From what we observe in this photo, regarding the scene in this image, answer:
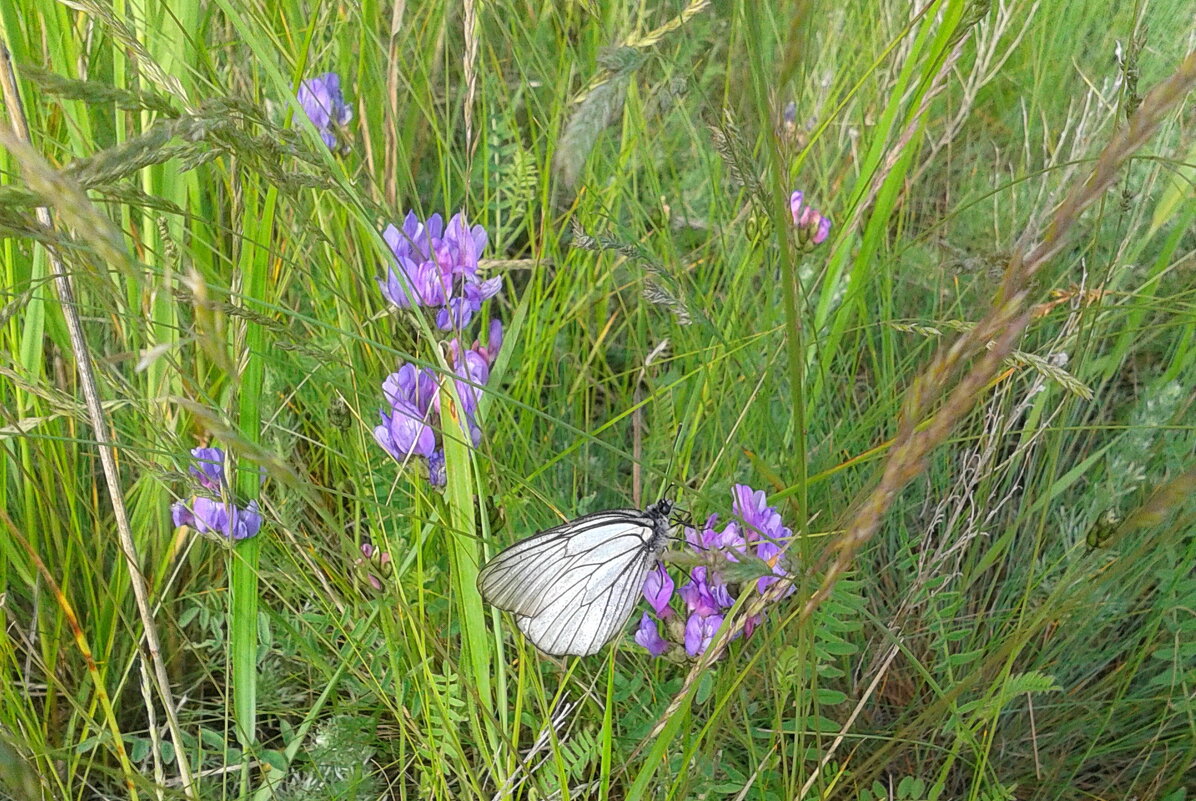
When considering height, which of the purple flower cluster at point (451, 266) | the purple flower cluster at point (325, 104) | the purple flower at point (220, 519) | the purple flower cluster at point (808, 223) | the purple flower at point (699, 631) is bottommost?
the purple flower at point (699, 631)

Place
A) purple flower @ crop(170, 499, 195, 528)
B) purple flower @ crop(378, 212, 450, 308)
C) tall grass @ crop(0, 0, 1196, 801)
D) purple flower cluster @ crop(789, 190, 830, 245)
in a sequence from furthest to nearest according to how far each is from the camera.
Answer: purple flower cluster @ crop(789, 190, 830, 245) < purple flower @ crop(170, 499, 195, 528) < purple flower @ crop(378, 212, 450, 308) < tall grass @ crop(0, 0, 1196, 801)

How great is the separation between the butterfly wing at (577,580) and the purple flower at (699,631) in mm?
83

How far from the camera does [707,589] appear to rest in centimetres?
122

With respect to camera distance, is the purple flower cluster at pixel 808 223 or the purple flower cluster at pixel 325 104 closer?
the purple flower cluster at pixel 325 104

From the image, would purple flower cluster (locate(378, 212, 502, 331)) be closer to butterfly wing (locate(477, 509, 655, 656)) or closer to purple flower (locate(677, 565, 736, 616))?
butterfly wing (locate(477, 509, 655, 656))

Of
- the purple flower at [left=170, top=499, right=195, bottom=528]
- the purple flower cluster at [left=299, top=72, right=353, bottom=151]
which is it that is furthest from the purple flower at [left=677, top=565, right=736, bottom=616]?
the purple flower cluster at [left=299, top=72, right=353, bottom=151]

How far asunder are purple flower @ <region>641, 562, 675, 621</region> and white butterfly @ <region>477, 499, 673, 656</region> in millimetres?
14

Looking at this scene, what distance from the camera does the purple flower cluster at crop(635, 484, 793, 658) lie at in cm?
121

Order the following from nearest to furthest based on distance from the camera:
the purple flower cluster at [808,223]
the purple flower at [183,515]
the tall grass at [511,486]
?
the tall grass at [511,486]
the purple flower at [183,515]
the purple flower cluster at [808,223]

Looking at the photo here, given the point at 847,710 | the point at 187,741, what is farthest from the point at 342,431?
the point at 847,710

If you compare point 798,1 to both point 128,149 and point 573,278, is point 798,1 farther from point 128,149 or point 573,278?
point 573,278

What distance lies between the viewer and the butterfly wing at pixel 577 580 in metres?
1.22

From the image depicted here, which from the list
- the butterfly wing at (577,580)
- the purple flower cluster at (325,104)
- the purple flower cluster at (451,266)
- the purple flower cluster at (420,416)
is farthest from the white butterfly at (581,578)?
the purple flower cluster at (325,104)

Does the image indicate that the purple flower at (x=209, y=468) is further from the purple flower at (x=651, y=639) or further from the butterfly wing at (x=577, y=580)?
the purple flower at (x=651, y=639)
